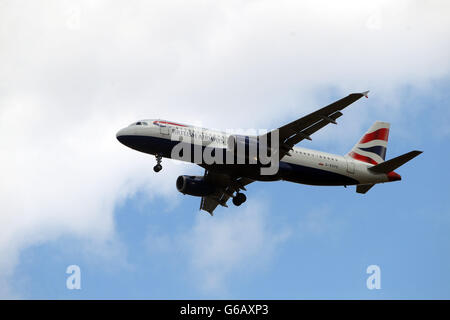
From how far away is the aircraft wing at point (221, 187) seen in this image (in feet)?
169

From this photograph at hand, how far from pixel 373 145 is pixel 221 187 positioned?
12211 millimetres

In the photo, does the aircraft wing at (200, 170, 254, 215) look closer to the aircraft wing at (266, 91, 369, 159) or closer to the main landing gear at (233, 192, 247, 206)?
the main landing gear at (233, 192, 247, 206)

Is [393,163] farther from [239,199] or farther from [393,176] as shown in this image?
[239,199]

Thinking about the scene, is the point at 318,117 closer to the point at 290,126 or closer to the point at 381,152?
the point at 290,126

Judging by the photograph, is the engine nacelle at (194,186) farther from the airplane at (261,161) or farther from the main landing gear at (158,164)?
the main landing gear at (158,164)

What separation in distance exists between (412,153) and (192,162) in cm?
1453

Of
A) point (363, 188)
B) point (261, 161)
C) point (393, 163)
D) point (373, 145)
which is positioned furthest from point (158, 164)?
point (373, 145)

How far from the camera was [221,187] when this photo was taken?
52.5 meters

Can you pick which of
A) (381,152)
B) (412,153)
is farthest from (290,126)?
(381,152)

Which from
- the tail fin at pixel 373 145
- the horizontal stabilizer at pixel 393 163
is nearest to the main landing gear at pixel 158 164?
the horizontal stabilizer at pixel 393 163

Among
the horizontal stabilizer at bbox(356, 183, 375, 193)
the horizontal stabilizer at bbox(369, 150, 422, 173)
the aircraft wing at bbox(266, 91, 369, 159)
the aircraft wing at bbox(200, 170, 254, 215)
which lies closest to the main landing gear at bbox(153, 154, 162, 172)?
the aircraft wing at bbox(200, 170, 254, 215)

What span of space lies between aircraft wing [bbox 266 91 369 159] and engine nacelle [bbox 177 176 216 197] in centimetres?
860

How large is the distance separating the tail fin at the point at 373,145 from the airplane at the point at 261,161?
108 mm

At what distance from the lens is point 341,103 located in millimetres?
41094
